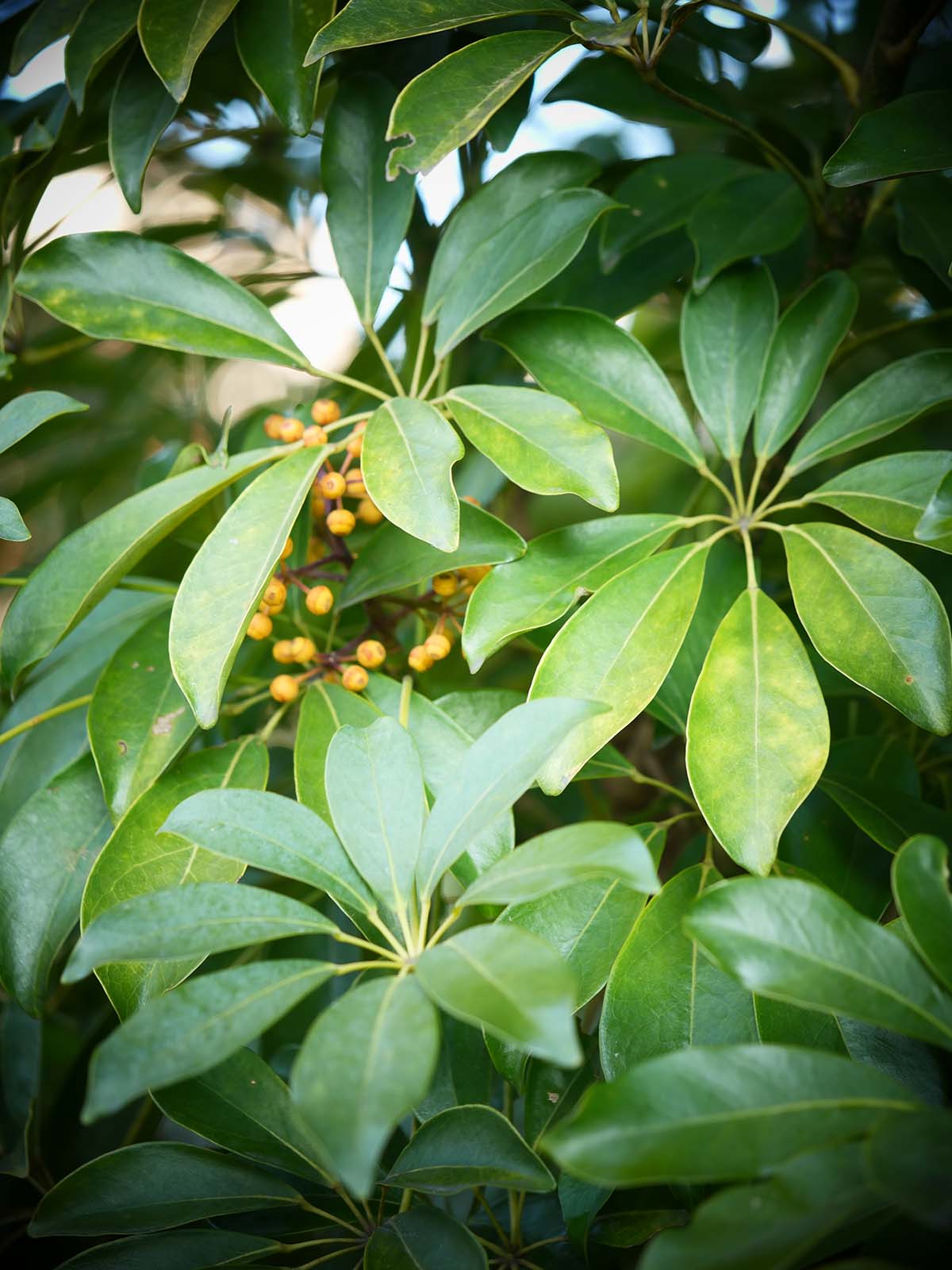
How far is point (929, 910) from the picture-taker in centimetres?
51

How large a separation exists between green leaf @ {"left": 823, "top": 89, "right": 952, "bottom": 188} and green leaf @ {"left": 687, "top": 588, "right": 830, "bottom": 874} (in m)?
0.34

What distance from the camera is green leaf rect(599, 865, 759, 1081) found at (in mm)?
657

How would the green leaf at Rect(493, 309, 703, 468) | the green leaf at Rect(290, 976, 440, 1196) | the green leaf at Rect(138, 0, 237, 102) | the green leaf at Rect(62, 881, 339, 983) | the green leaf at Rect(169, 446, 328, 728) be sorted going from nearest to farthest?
the green leaf at Rect(290, 976, 440, 1196) < the green leaf at Rect(62, 881, 339, 983) < the green leaf at Rect(169, 446, 328, 728) < the green leaf at Rect(138, 0, 237, 102) < the green leaf at Rect(493, 309, 703, 468)

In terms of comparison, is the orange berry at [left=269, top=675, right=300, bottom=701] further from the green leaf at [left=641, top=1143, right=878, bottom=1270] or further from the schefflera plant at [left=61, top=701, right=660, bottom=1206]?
the green leaf at [left=641, top=1143, right=878, bottom=1270]

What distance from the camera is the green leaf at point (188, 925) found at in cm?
52

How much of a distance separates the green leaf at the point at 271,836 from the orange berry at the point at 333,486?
0.91ft

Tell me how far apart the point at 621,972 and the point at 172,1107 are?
34 centimetres

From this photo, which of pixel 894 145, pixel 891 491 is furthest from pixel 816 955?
pixel 894 145

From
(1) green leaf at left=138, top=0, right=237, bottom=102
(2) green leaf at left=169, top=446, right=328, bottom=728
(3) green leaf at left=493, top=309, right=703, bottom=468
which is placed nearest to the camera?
(2) green leaf at left=169, top=446, right=328, bottom=728

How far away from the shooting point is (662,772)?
3.92 feet

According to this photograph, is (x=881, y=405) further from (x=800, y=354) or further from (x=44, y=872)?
(x=44, y=872)

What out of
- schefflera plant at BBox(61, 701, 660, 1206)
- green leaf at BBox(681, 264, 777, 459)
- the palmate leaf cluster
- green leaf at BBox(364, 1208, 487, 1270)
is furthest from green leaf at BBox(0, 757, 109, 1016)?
green leaf at BBox(681, 264, 777, 459)

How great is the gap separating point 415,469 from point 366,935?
1.11 ft

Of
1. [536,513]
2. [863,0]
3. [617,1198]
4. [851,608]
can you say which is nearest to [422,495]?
[851,608]
